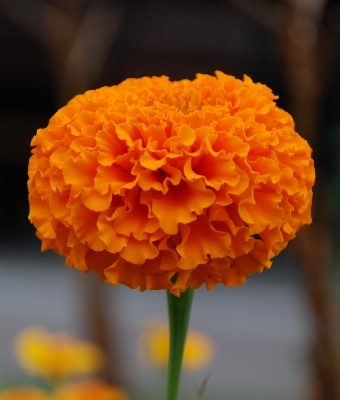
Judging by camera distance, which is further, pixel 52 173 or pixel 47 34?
pixel 47 34

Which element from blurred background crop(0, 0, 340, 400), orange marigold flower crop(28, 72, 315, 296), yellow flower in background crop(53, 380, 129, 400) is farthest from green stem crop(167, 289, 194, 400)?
blurred background crop(0, 0, 340, 400)

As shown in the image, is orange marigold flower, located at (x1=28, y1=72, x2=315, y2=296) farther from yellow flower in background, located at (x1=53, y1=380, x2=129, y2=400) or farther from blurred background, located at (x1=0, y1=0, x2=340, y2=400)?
blurred background, located at (x1=0, y1=0, x2=340, y2=400)

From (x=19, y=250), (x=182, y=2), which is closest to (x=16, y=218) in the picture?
(x=19, y=250)

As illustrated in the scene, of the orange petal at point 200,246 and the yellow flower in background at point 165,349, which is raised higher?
the orange petal at point 200,246

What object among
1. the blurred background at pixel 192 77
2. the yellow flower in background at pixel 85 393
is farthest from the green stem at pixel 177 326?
the blurred background at pixel 192 77

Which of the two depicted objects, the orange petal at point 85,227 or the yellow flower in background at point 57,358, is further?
the yellow flower in background at point 57,358

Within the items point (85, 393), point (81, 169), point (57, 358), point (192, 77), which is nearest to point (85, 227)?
point (81, 169)

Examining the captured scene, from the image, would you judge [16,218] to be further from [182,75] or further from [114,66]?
[182,75]

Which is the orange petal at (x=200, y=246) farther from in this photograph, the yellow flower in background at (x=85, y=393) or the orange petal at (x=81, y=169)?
the yellow flower in background at (x=85, y=393)
